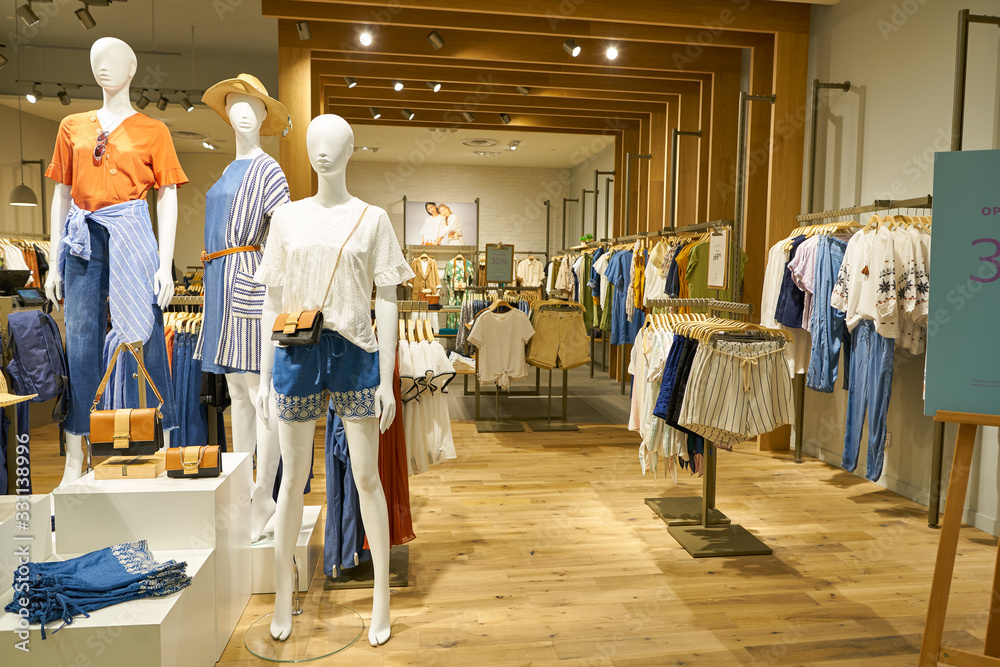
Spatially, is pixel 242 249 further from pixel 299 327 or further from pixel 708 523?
pixel 708 523

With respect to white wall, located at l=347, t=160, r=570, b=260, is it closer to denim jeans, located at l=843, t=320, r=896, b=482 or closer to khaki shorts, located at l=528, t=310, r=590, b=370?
khaki shorts, located at l=528, t=310, r=590, b=370

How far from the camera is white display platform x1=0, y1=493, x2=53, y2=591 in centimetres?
191

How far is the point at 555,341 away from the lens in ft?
19.0

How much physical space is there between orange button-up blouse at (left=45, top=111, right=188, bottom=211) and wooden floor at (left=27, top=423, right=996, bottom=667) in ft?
5.49

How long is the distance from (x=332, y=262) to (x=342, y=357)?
305 mm

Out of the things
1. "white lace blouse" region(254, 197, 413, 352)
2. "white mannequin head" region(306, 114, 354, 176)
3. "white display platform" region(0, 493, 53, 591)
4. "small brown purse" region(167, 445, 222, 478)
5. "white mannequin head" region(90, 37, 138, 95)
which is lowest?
"white display platform" region(0, 493, 53, 591)

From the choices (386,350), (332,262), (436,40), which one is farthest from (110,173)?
(436,40)

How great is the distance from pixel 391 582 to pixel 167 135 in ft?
6.64

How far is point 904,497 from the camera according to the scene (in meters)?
4.12

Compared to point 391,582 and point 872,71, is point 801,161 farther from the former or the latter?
point 391,582

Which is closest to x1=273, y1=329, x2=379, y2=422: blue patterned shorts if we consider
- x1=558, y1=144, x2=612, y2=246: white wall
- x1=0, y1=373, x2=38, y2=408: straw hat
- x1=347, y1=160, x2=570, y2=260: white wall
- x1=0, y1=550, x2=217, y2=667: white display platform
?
x1=0, y1=550, x2=217, y2=667: white display platform

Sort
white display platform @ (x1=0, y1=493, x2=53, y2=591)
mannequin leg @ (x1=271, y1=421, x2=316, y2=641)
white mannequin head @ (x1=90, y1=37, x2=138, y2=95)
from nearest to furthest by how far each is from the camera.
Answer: white display platform @ (x1=0, y1=493, x2=53, y2=591)
mannequin leg @ (x1=271, y1=421, x2=316, y2=641)
white mannequin head @ (x1=90, y1=37, x2=138, y2=95)

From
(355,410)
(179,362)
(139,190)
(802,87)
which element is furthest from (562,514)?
(802,87)

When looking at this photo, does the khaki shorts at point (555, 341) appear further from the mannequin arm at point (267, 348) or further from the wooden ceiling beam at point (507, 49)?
the mannequin arm at point (267, 348)
